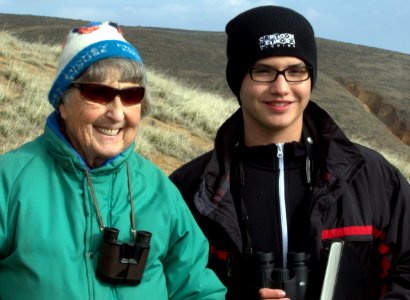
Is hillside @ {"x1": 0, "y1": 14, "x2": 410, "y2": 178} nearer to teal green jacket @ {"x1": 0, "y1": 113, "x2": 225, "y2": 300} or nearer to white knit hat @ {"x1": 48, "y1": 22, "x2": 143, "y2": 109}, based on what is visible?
teal green jacket @ {"x1": 0, "y1": 113, "x2": 225, "y2": 300}

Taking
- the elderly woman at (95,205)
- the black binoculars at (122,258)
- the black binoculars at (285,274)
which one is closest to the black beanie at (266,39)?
the elderly woman at (95,205)

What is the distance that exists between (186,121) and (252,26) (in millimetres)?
10810

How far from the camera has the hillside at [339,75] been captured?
25562 millimetres

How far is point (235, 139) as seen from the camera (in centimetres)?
387

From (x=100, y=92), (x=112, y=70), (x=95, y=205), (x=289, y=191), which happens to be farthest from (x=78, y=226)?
(x=289, y=191)

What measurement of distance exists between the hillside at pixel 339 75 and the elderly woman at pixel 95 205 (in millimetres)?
19765

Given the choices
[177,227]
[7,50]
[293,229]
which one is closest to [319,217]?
[293,229]

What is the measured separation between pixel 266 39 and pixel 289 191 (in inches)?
30.2

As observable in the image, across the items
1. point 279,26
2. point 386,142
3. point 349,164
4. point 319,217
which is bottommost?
point 386,142

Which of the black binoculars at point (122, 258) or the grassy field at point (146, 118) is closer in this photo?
the black binoculars at point (122, 258)

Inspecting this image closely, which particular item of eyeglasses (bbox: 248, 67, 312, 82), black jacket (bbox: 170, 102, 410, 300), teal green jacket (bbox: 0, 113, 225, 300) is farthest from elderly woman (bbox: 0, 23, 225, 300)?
eyeglasses (bbox: 248, 67, 312, 82)

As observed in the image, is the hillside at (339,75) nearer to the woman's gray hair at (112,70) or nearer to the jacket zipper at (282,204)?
the jacket zipper at (282,204)

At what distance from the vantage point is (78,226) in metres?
2.81

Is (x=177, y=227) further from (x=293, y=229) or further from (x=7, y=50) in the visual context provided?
(x=7, y=50)
